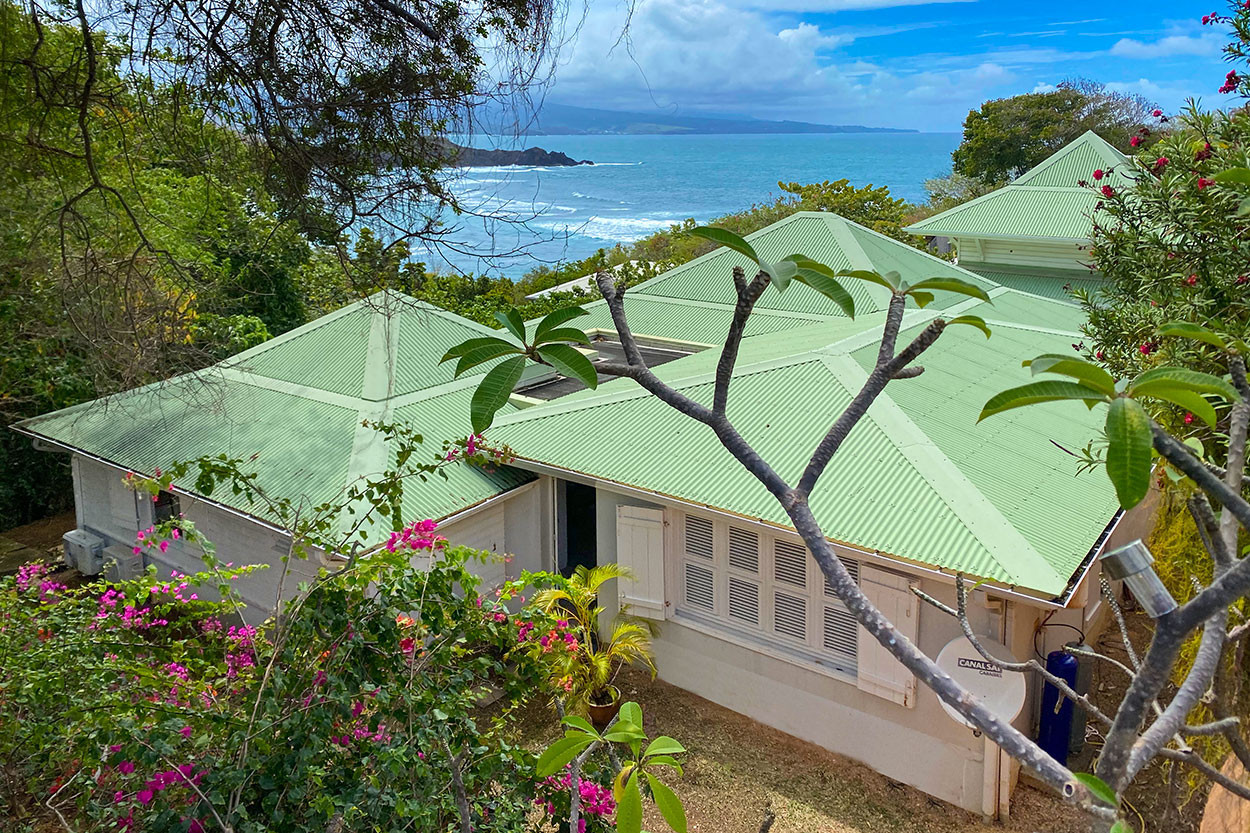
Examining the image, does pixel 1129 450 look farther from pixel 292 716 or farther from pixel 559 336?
pixel 292 716

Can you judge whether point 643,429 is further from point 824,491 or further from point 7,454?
point 7,454

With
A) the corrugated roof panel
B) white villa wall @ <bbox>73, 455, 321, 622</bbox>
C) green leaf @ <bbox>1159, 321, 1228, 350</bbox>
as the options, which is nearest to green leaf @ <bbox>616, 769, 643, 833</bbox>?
green leaf @ <bbox>1159, 321, 1228, 350</bbox>

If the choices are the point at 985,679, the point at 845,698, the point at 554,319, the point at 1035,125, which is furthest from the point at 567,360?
the point at 1035,125

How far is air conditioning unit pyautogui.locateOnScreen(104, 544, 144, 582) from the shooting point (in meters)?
12.1

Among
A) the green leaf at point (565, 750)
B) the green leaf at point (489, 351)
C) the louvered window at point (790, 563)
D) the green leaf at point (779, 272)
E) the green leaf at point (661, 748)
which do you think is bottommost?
the louvered window at point (790, 563)

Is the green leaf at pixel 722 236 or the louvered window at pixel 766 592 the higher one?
the green leaf at pixel 722 236

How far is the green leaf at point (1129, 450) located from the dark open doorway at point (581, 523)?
10385mm

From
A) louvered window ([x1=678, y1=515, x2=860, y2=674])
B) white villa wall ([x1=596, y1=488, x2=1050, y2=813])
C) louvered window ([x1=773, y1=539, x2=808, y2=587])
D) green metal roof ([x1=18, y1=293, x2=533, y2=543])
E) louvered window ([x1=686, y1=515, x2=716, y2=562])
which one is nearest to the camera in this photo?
white villa wall ([x1=596, y1=488, x2=1050, y2=813])

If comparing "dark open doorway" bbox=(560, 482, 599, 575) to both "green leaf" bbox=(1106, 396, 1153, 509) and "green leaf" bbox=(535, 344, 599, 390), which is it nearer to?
"green leaf" bbox=(535, 344, 599, 390)

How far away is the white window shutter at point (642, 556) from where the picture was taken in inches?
372

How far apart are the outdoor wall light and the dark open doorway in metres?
10.2

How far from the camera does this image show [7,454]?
49.5ft

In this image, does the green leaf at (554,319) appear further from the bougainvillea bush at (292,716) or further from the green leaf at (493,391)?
the bougainvillea bush at (292,716)

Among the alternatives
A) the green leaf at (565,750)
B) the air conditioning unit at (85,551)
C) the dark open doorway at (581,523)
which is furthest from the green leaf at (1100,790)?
the air conditioning unit at (85,551)
